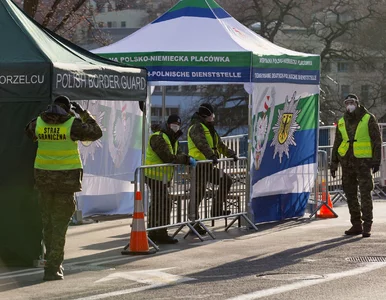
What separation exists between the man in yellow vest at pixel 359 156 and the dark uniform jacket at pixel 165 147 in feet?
7.62

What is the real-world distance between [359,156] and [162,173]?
9.22 feet

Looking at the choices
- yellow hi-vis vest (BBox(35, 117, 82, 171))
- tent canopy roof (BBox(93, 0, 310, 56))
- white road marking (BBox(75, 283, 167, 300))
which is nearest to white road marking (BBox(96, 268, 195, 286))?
white road marking (BBox(75, 283, 167, 300))

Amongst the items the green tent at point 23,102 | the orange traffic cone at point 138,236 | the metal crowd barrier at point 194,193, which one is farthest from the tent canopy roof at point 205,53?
the green tent at point 23,102

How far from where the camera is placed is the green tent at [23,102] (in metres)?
12.2

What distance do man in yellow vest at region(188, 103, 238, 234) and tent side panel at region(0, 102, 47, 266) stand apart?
11.5 feet

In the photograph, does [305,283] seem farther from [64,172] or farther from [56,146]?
[56,146]

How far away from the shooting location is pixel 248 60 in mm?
15938

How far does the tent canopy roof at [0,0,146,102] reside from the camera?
12.2 meters

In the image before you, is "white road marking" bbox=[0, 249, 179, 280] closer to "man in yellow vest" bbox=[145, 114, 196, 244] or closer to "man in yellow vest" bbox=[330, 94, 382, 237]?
"man in yellow vest" bbox=[145, 114, 196, 244]

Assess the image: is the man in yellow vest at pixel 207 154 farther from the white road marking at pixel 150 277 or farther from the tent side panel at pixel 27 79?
the tent side panel at pixel 27 79

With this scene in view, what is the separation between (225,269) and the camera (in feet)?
39.6

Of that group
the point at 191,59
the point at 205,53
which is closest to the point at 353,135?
the point at 205,53

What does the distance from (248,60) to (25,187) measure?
4689 mm

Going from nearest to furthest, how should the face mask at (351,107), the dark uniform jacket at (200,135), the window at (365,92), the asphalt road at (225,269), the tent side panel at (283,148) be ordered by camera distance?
the asphalt road at (225,269), the face mask at (351,107), the dark uniform jacket at (200,135), the tent side panel at (283,148), the window at (365,92)
